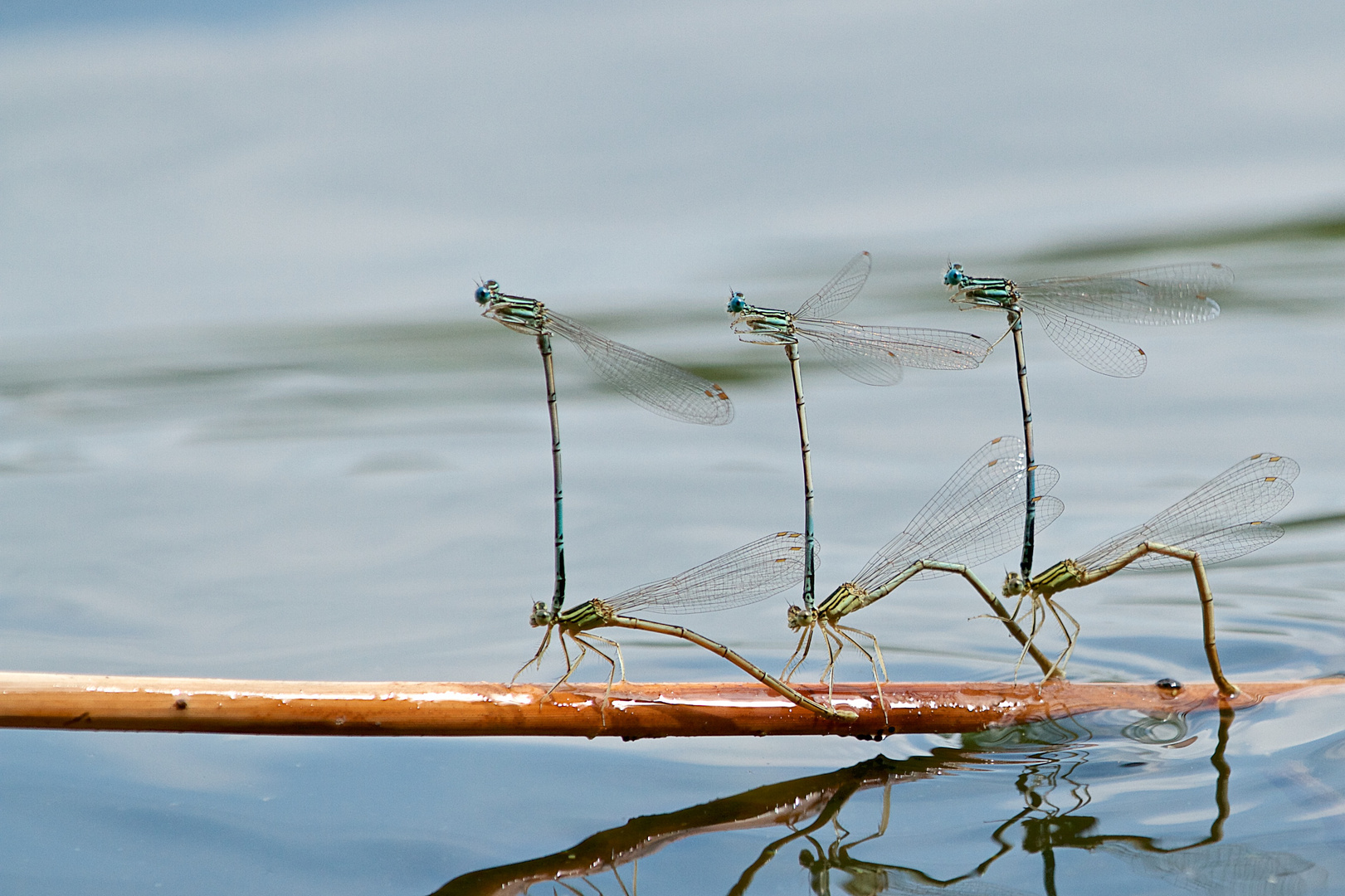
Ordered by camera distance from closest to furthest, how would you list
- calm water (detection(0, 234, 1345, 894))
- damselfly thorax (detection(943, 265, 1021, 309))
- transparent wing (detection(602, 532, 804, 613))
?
calm water (detection(0, 234, 1345, 894)) < transparent wing (detection(602, 532, 804, 613)) < damselfly thorax (detection(943, 265, 1021, 309))

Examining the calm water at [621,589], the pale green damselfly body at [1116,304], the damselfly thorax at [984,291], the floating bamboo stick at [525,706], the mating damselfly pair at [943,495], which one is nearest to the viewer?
the floating bamboo stick at [525,706]

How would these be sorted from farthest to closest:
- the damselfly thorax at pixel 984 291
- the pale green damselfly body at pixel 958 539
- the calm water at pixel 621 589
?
the damselfly thorax at pixel 984 291, the pale green damselfly body at pixel 958 539, the calm water at pixel 621 589

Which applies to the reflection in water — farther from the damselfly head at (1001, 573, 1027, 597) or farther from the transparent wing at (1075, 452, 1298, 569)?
the transparent wing at (1075, 452, 1298, 569)

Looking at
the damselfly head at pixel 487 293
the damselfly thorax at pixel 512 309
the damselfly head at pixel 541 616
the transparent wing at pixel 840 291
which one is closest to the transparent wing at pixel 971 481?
the transparent wing at pixel 840 291

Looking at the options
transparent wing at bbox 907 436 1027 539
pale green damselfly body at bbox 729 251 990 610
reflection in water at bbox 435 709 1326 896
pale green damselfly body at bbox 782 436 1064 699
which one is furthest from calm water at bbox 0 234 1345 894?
pale green damselfly body at bbox 729 251 990 610

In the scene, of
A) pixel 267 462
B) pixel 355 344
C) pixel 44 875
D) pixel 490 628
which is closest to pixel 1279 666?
pixel 490 628

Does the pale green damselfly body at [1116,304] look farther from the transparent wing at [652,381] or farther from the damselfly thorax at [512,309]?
the damselfly thorax at [512,309]
